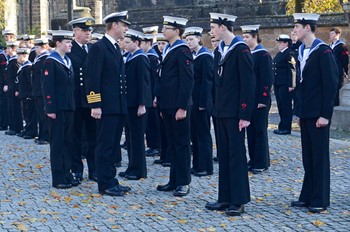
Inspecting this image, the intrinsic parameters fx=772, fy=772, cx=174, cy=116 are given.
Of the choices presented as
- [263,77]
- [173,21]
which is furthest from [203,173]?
[173,21]

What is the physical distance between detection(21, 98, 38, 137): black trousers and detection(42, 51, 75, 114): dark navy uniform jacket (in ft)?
20.8

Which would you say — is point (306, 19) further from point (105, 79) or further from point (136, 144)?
point (136, 144)

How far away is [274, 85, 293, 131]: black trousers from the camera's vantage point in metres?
16.6

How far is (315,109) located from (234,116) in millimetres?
971

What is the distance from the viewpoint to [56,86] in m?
10.6

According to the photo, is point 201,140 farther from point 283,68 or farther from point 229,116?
point 283,68

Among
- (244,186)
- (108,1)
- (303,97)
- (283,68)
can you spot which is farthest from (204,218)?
(108,1)

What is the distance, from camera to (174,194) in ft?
32.4

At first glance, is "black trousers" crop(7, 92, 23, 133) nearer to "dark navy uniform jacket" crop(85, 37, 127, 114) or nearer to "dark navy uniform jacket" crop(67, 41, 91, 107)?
"dark navy uniform jacket" crop(67, 41, 91, 107)

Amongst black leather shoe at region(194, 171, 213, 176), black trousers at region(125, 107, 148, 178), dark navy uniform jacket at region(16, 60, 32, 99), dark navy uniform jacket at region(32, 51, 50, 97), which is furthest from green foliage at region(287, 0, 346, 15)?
black trousers at region(125, 107, 148, 178)

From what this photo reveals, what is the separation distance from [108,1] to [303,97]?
2972 cm

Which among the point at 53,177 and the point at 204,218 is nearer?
the point at 204,218

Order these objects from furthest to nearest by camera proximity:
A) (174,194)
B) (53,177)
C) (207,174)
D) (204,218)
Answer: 1. (207,174)
2. (53,177)
3. (174,194)
4. (204,218)

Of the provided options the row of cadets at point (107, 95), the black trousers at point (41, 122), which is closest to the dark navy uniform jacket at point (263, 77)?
the row of cadets at point (107, 95)
